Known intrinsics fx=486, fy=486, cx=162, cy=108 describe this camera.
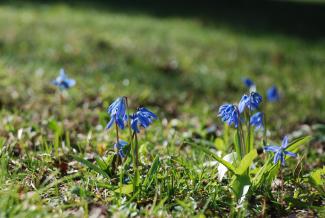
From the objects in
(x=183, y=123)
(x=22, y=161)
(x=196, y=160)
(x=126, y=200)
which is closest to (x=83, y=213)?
(x=126, y=200)

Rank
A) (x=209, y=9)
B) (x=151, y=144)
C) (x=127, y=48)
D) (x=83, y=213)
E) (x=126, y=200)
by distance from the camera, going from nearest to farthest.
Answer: (x=83, y=213)
(x=126, y=200)
(x=151, y=144)
(x=127, y=48)
(x=209, y=9)

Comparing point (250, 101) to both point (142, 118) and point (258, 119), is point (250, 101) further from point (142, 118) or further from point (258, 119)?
point (142, 118)

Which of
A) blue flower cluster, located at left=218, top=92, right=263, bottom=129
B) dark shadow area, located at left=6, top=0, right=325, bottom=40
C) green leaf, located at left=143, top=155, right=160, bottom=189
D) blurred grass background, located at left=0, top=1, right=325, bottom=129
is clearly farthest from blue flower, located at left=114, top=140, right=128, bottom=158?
dark shadow area, located at left=6, top=0, right=325, bottom=40

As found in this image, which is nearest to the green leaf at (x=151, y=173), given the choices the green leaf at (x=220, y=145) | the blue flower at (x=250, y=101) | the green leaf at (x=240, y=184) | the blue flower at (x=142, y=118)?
the blue flower at (x=142, y=118)

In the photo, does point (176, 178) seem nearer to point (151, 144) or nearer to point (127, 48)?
point (151, 144)

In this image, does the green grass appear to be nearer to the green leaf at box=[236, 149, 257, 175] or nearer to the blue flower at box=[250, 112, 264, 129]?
the green leaf at box=[236, 149, 257, 175]

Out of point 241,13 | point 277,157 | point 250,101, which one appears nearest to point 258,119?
point 250,101
